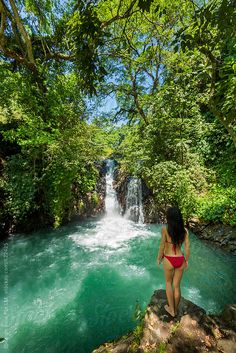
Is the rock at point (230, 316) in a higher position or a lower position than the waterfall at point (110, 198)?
lower

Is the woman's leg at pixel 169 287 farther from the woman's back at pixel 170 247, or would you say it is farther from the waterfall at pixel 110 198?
the waterfall at pixel 110 198

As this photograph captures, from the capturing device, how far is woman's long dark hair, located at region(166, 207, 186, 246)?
9.59 feet

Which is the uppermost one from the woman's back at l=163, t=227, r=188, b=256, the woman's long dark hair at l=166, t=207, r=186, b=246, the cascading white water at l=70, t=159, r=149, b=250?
the woman's long dark hair at l=166, t=207, r=186, b=246

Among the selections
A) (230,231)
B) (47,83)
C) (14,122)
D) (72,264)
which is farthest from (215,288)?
(14,122)

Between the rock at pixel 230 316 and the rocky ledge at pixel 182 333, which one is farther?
the rock at pixel 230 316

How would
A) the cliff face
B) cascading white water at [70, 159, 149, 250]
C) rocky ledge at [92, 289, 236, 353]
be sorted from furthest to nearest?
1. the cliff face
2. cascading white water at [70, 159, 149, 250]
3. rocky ledge at [92, 289, 236, 353]

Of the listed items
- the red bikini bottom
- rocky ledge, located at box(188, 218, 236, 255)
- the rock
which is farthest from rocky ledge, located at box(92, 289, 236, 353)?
rocky ledge, located at box(188, 218, 236, 255)

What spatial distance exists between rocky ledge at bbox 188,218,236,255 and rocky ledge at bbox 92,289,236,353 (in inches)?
151

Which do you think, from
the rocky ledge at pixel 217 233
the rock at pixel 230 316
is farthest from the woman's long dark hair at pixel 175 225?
the rocky ledge at pixel 217 233

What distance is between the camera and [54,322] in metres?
4.40

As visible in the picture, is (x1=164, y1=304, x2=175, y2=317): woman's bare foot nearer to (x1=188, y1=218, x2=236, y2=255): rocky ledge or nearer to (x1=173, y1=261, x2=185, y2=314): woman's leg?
(x1=173, y1=261, x2=185, y2=314): woman's leg

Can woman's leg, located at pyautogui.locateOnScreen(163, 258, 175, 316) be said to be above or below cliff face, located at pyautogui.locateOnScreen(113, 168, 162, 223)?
below

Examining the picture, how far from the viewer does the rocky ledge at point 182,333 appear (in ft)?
8.36

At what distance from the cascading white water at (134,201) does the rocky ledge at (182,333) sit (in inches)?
270
